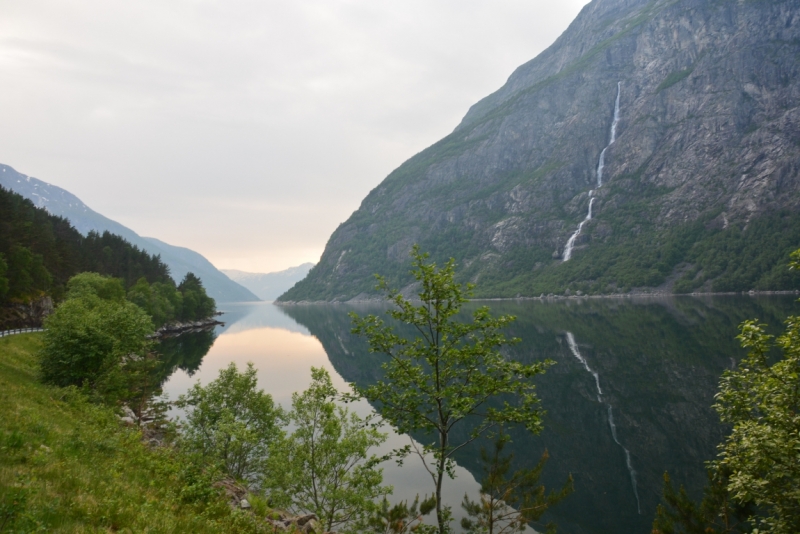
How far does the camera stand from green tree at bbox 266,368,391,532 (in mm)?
18750

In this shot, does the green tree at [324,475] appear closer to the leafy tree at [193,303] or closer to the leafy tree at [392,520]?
the leafy tree at [392,520]

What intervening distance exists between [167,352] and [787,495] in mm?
89606

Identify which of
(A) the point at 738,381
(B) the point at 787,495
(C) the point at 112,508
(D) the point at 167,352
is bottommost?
(D) the point at 167,352

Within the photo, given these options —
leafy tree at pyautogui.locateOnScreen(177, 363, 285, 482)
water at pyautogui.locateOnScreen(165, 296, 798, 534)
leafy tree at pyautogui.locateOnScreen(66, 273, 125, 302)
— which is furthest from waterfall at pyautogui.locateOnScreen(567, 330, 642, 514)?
leafy tree at pyautogui.locateOnScreen(66, 273, 125, 302)

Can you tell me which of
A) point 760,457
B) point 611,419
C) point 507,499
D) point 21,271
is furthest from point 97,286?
point 760,457

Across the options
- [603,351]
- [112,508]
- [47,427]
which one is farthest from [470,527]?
[603,351]

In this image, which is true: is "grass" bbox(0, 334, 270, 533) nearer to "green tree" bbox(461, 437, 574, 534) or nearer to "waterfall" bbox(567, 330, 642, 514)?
"green tree" bbox(461, 437, 574, 534)

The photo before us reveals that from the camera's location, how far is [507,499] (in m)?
18.5

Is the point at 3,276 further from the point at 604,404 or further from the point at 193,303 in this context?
the point at 193,303

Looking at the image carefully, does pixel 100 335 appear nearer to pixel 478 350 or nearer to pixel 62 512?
pixel 62 512

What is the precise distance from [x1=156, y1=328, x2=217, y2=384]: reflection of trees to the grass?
41883mm

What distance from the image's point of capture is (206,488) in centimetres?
1395

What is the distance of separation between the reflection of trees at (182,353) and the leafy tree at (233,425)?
3454cm

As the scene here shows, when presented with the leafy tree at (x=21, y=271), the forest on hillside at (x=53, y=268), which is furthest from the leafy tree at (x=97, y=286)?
the leafy tree at (x=21, y=271)
